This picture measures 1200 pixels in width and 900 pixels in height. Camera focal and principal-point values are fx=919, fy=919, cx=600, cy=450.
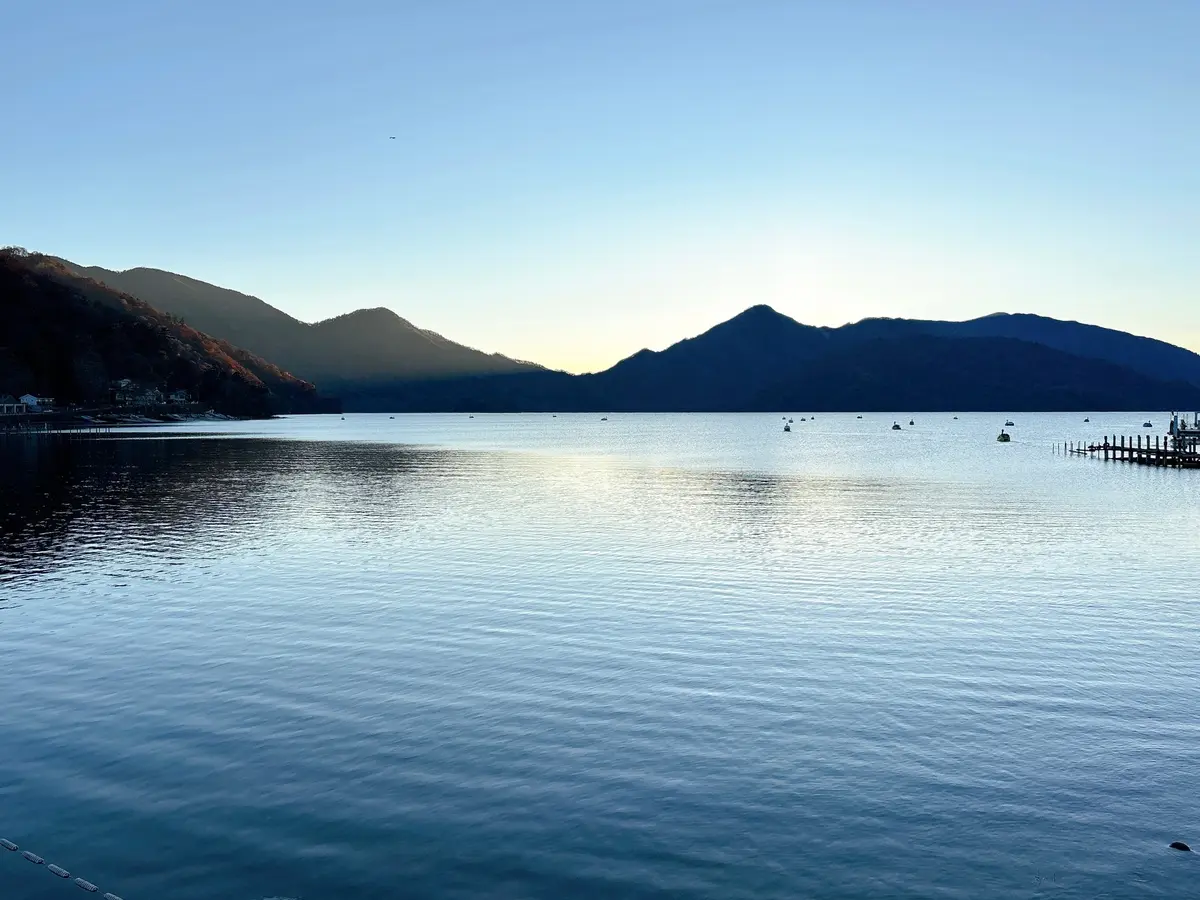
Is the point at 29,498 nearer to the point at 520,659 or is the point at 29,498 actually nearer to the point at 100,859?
the point at 520,659

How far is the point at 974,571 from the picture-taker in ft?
130

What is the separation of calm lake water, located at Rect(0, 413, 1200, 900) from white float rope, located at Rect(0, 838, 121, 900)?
131 millimetres

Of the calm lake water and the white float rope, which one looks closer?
the white float rope

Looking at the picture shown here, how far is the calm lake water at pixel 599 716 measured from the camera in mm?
13492

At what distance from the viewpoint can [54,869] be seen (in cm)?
1318

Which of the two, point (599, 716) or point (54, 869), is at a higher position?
point (54, 869)

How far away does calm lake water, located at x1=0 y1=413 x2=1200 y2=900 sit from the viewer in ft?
44.3

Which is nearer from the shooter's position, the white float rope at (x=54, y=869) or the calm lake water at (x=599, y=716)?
the white float rope at (x=54, y=869)

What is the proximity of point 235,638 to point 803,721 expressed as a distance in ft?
56.2

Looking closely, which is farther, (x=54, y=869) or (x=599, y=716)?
(x=599, y=716)

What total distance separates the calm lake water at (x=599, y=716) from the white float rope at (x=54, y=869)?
0.43 feet

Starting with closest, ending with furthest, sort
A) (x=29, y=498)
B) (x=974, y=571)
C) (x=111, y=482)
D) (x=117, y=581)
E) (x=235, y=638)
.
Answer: (x=235, y=638), (x=117, y=581), (x=974, y=571), (x=29, y=498), (x=111, y=482)

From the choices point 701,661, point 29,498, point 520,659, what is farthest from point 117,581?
point 29,498

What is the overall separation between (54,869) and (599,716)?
34.2 feet
